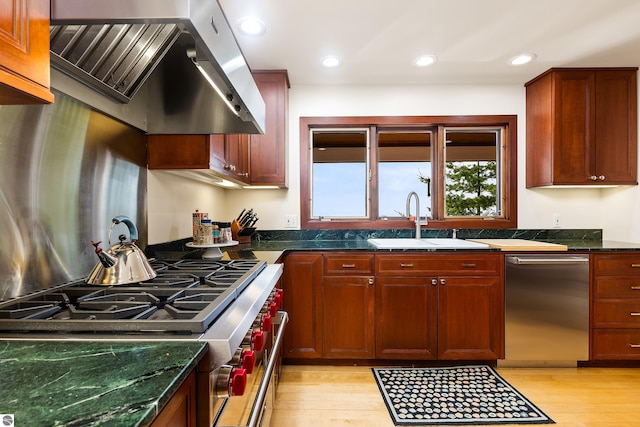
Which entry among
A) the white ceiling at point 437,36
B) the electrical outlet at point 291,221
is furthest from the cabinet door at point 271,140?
the electrical outlet at point 291,221

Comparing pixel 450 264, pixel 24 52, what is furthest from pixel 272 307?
pixel 450 264

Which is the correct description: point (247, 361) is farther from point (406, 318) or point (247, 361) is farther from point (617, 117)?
point (617, 117)

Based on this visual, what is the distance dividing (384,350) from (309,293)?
2.20 ft

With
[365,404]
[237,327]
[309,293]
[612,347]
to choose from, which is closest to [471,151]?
[612,347]

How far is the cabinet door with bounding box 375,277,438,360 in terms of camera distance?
7.41 ft

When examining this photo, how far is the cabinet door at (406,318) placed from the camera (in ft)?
7.41

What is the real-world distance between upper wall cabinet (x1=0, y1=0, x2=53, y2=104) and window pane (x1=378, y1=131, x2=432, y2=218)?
101 inches

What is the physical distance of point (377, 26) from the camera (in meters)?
1.98

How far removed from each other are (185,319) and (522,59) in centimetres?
283

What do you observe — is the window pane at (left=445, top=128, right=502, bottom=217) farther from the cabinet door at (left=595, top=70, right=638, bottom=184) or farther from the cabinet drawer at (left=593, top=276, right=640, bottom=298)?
the cabinet drawer at (left=593, top=276, right=640, bottom=298)

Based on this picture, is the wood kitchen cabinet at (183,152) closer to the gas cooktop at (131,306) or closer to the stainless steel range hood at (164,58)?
the stainless steel range hood at (164,58)

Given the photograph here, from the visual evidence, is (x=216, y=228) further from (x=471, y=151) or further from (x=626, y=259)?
(x=626, y=259)

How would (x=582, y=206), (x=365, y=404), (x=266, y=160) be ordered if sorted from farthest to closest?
1. (x=582, y=206)
2. (x=266, y=160)
3. (x=365, y=404)

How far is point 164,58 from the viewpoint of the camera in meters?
1.34
